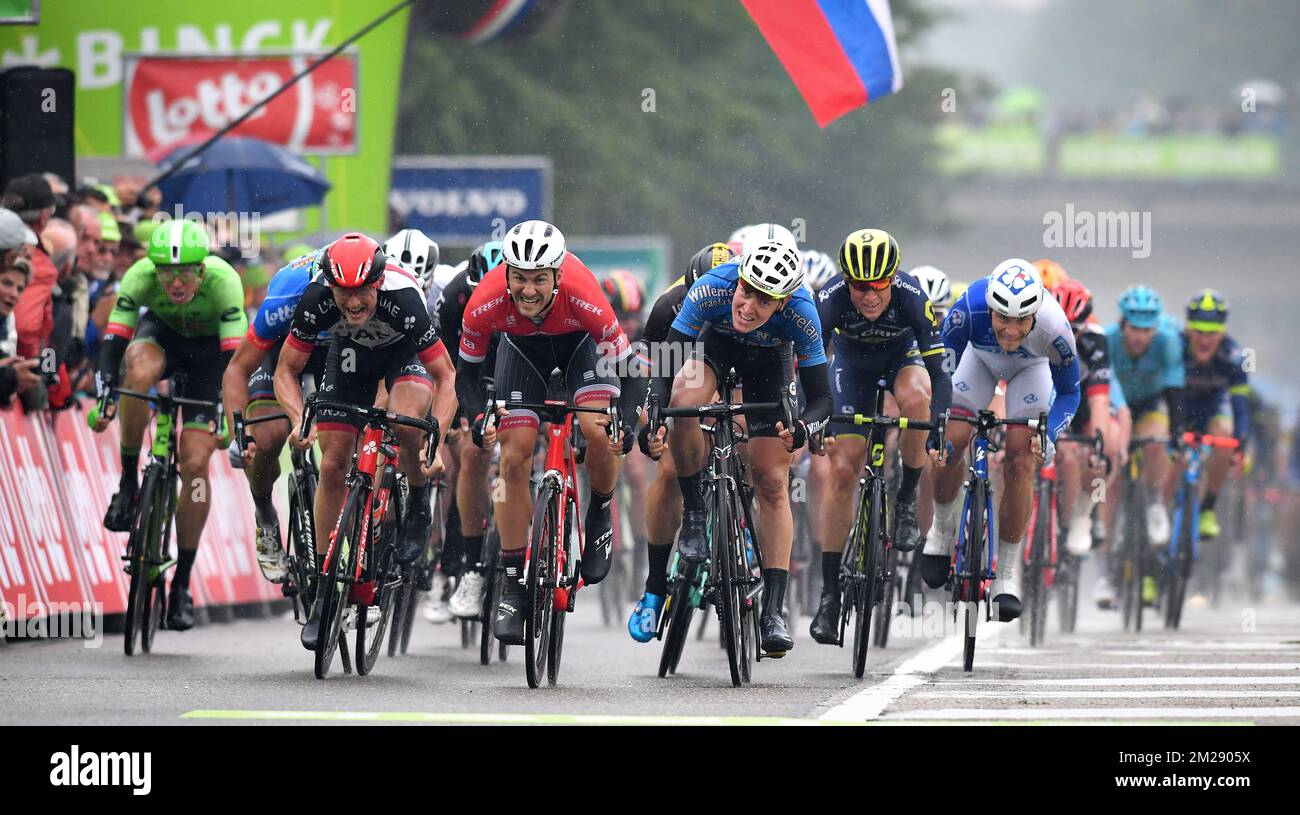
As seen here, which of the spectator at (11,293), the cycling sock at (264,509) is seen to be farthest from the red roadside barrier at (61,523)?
the cycling sock at (264,509)

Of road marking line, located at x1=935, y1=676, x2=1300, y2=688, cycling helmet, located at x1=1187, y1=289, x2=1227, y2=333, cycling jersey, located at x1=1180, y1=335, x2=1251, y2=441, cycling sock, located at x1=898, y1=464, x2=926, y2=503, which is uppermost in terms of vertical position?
cycling helmet, located at x1=1187, y1=289, x2=1227, y2=333

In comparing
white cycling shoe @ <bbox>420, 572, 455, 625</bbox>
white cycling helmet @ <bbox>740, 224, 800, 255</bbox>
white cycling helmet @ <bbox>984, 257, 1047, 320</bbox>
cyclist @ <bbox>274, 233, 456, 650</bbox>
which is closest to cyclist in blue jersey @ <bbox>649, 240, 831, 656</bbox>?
white cycling helmet @ <bbox>740, 224, 800, 255</bbox>

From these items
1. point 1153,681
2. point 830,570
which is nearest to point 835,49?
point 830,570

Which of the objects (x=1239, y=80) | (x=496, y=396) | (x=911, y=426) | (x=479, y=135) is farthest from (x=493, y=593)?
(x=1239, y=80)

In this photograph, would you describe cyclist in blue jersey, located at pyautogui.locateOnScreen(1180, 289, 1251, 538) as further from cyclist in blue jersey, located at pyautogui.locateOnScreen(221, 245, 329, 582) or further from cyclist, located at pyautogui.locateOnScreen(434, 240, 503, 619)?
cyclist in blue jersey, located at pyautogui.locateOnScreen(221, 245, 329, 582)

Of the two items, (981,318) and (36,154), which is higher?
(36,154)

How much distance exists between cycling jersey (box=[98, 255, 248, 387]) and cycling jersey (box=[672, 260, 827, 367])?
258 centimetres

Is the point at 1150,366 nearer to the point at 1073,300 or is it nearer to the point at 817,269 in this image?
the point at 1073,300

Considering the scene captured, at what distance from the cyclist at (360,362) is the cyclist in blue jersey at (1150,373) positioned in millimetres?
6619

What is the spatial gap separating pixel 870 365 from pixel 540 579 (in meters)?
2.87

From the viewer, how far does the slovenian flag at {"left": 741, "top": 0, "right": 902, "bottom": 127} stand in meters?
17.5
